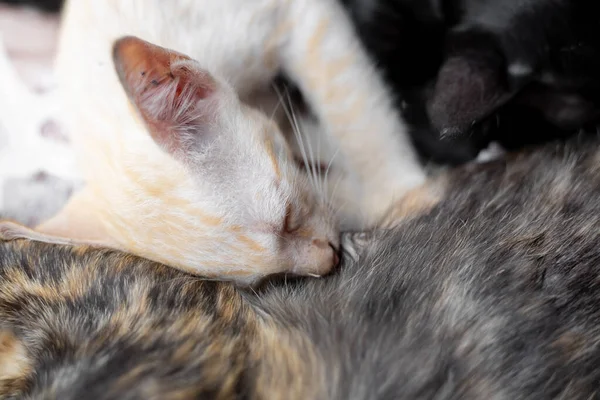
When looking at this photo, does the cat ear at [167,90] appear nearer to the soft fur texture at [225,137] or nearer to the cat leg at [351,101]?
the soft fur texture at [225,137]

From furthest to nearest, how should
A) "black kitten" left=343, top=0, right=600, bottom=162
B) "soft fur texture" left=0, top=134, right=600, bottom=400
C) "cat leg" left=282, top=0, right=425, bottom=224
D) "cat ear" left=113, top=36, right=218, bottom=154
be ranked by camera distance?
1. "cat leg" left=282, top=0, right=425, bottom=224
2. "black kitten" left=343, top=0, right=600, bottom=162
3. "cat ear" left=113, top=36, right=218, bottom=154
4. "soft fur texture" left=0, top=134, right=600, bottom=400

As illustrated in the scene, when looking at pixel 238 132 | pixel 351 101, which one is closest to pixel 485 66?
pixel 351 101

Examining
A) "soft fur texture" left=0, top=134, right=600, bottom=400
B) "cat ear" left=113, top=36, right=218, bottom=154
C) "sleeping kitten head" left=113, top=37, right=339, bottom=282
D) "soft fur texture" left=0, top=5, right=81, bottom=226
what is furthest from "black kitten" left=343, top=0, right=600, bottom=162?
"soft fur texture" left=0, top=5, right=81, bottom=226

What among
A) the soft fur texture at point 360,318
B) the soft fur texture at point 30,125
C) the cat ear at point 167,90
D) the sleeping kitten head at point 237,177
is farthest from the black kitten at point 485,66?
the soft fur texture at point 30,125

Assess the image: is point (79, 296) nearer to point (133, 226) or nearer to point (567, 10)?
point (133, 226)

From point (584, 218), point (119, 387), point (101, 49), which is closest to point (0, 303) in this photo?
point (119, 387)

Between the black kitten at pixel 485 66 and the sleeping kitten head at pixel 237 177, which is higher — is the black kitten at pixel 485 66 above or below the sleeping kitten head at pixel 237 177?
above

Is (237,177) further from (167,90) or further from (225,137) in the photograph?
(167,90)

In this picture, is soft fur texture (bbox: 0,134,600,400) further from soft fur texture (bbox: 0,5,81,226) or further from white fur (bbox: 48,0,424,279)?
soft fur texture (bbox: 0,5,81,226)
